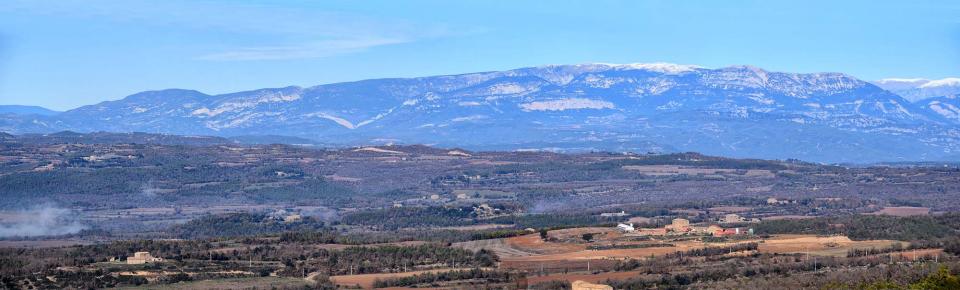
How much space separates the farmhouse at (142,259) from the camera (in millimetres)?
66188

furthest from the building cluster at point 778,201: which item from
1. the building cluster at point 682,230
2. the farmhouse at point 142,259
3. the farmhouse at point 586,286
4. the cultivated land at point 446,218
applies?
the farmhouse at point 586,286

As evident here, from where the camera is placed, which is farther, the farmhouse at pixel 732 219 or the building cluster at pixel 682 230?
the farmhouse at pixel 732 219

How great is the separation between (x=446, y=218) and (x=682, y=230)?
21.0 meters

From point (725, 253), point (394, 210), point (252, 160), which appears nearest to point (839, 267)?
point (725, 253)

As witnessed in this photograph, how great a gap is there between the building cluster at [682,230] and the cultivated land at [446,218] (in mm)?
566

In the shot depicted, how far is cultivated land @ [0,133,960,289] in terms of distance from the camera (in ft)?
202

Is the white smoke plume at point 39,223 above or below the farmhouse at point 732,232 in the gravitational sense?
below

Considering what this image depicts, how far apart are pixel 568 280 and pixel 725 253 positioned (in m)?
12.1

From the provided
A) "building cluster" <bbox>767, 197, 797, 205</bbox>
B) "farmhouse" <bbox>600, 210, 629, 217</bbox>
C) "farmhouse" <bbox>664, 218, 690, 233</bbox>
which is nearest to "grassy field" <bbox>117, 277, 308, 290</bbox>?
"farmhouse" <bbox>664, 218, 690, 233</bbox>

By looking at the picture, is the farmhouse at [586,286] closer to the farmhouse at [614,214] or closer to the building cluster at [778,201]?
the farmhouse at [614,214]

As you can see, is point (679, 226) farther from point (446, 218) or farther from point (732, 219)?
point (446, 218)

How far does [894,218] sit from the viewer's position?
282 ft

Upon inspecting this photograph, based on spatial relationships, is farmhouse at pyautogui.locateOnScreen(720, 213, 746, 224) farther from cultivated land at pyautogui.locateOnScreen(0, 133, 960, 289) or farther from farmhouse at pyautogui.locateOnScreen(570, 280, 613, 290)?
farmhouse at pyautogui.locateOnScreen(570, 280, 613, 290)

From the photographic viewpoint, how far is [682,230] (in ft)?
278
